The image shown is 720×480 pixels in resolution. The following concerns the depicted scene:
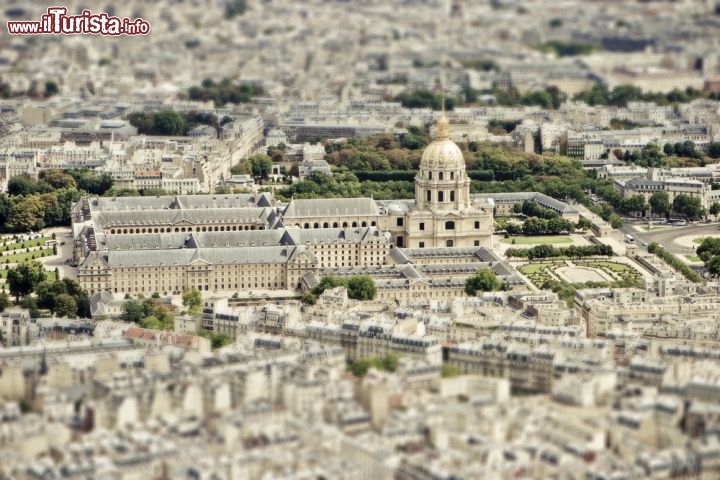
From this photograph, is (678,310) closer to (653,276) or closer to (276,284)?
(653,276)

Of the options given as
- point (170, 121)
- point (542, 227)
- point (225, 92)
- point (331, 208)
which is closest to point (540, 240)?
point (542, 227)

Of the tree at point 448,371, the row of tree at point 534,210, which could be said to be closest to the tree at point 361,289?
the tree at point 448,371

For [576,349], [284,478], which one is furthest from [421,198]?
[284,478]

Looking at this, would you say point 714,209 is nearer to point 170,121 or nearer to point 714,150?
point 714,150

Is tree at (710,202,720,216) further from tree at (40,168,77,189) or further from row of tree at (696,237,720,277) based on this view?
tree at (40,168,77,189)

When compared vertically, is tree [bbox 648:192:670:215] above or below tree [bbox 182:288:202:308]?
above

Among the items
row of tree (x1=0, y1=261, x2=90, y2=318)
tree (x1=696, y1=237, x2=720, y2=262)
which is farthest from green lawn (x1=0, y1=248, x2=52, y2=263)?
tree (x1=696, y1=237, x2=720, y2=262)

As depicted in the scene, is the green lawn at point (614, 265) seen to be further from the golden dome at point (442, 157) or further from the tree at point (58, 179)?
the tree at point (58, 179)
